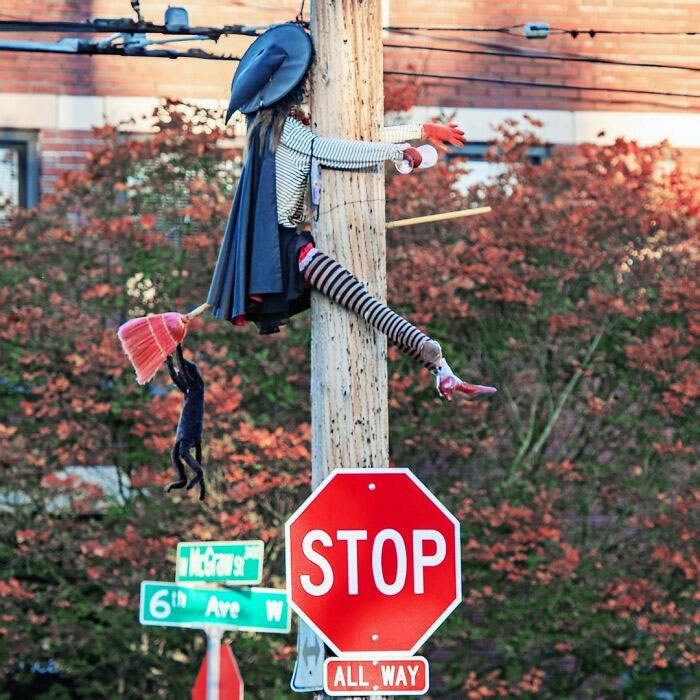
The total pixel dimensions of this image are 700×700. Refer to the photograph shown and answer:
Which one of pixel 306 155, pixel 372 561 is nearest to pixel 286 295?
pixel 306 155

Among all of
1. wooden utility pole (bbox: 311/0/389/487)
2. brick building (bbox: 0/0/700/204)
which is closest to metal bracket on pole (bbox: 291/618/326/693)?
Result: wooden utility pole (bbox: 311/0/389/487)

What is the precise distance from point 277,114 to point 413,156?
0.81 m

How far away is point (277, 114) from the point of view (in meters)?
8.07

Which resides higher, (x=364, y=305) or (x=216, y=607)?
(x=364, y=305)

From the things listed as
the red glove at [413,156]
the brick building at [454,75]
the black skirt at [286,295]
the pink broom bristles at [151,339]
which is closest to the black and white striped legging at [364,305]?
the black skirt at [286,295]

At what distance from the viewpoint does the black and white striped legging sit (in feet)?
24.7

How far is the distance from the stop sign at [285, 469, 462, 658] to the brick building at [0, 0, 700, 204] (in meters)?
9.96

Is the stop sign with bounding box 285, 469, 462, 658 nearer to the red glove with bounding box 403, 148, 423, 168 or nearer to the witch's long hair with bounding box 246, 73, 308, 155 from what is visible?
the red glove with bounding box 403, 148, 423, 168

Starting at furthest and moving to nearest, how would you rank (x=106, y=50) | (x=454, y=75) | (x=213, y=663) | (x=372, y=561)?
(x=454, y=75)
(x=106, y=50)
(x=213, y=663)
(x=372, y=561)

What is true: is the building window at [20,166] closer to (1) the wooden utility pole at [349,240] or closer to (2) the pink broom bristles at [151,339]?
(2) the pink broom bristles at [151,339]

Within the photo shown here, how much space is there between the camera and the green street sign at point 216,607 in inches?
430

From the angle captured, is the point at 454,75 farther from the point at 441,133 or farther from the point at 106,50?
the point at 441,133

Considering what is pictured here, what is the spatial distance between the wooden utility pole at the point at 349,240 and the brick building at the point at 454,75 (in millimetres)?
8914

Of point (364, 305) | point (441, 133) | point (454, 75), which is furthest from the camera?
point (454, 75)
